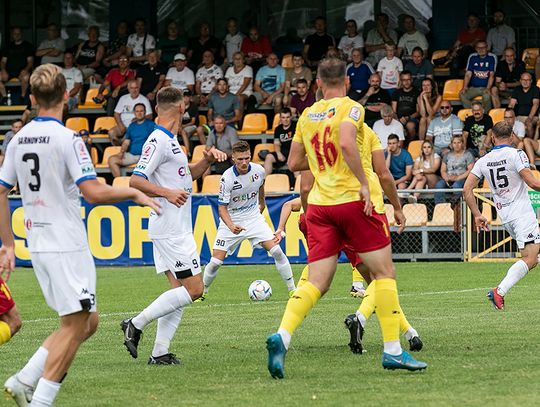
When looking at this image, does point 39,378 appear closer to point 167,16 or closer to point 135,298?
point 135,298

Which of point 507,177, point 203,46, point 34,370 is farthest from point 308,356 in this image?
point 203,46

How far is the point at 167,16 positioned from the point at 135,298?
599 inches

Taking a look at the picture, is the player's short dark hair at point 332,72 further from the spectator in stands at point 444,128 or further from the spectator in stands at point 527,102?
the spectator in stands at point 527,102

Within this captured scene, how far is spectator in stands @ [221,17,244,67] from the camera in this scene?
90.8 ft

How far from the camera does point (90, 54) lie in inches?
1129

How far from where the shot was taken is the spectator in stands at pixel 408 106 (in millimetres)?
24234

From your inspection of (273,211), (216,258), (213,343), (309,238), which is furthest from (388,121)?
(309,238)

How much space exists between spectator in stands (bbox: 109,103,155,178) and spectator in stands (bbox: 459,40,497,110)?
6605 mm

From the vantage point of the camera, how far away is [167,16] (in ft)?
99.2

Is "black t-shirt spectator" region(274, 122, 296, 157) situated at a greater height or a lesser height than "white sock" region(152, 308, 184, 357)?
greater

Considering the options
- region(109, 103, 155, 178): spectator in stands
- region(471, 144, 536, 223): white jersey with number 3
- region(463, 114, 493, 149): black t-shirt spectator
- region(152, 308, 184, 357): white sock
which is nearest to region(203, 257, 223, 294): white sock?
region(471, 144, 536, 223): white jersey with number 3

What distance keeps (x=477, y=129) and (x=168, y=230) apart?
1419cm

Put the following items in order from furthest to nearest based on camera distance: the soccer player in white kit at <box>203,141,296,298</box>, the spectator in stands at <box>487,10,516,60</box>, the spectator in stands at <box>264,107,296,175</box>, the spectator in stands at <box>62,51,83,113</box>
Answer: the spectator in stands at <box>62,51,83,113</box>, the spectator in stands at <box>487,10,516,60</box>, the spectator in stands at <box>264,107,296,175</box>, the soccer player in white kit at <box>203,141,296,298</box>

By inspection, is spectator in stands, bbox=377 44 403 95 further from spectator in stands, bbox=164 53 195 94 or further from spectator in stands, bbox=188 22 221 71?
spectator in stands, bbox=188 22 221 71
